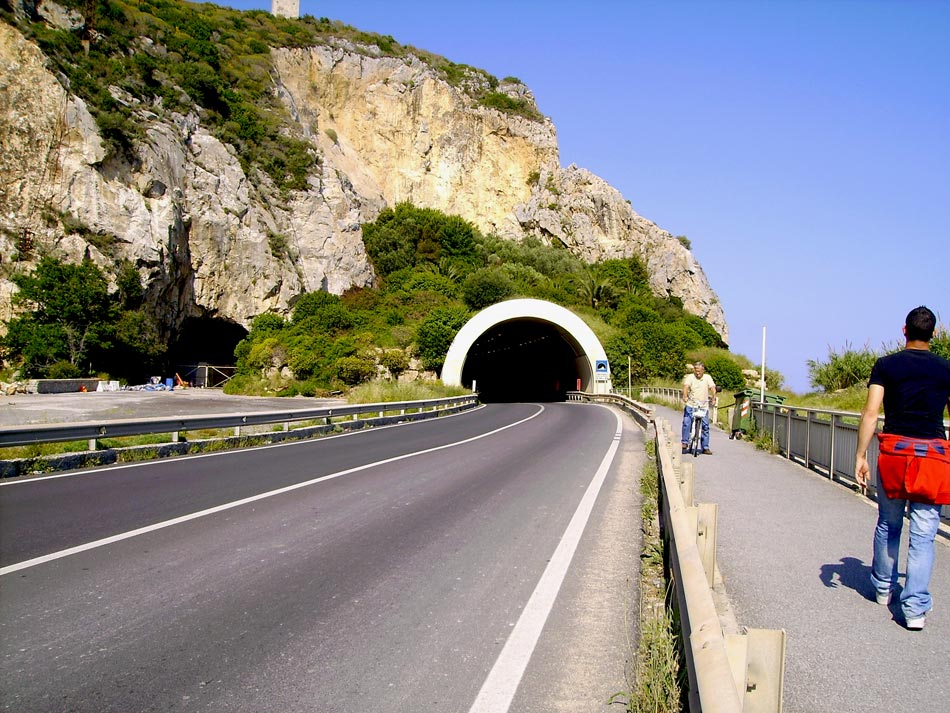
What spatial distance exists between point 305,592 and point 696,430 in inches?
475

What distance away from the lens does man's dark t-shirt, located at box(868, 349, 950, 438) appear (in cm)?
525

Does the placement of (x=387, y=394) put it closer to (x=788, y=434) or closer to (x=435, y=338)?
(x=435, y=338)

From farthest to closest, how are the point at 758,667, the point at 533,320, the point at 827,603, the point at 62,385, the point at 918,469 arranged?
the point at 533,320, the point at 62,385, the point at 827,603, the point at 918,469, the point at 758,667

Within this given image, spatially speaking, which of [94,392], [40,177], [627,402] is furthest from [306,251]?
[627,402]

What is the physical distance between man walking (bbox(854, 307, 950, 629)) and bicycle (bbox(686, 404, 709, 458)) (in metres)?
10.1

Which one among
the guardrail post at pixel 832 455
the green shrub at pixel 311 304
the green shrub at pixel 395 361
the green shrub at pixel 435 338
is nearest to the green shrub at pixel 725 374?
the green shrub at pixel 435 338

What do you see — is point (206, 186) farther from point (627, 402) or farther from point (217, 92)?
point (627, 402)

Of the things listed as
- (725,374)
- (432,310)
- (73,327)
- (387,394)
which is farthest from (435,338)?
(73,327)

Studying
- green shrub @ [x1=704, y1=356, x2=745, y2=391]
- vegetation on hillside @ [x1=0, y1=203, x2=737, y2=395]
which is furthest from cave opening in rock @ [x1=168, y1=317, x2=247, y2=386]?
green shrub @ [x1=704, y1=356, x2=745, y2=391]

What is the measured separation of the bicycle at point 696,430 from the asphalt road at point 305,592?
5.05 metres

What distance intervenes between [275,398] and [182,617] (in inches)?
1479

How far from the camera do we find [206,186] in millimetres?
55844

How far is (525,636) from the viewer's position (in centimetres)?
475

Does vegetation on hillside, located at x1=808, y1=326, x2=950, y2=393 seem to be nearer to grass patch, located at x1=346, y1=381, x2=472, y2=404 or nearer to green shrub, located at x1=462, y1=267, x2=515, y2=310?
grass patch, located at x1=346, y1=381, x2=472, y2=404
